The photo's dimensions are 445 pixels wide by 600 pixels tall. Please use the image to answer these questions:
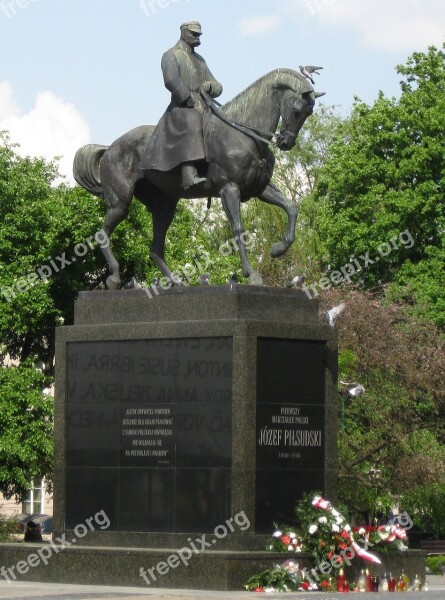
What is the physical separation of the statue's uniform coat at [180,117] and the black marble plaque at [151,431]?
254 centimetres

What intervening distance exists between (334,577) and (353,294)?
23623 mm

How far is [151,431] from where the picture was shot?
2180cm

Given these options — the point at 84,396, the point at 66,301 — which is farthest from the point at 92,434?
the point at 66,301

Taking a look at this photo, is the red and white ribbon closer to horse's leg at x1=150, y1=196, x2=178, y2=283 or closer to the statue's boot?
the statue's boot

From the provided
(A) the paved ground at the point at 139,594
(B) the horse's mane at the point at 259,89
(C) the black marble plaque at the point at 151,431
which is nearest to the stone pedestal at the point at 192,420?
(C) the black marble plaque at the point at 151,431

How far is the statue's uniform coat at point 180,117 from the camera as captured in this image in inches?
880

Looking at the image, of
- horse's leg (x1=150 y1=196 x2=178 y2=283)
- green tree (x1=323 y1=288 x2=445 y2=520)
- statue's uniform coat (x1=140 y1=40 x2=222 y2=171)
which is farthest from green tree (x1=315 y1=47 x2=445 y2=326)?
statue's uniform coat (x1=140 y1=40 x2=222 y2=171)

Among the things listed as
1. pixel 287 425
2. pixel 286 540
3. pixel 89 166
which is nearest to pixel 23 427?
pixel 89 166

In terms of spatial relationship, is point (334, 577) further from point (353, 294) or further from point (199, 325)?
point (353, 294)

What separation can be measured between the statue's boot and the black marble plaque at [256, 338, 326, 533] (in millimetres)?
2475

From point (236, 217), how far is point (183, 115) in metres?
1.58

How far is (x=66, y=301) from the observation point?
48062 mm

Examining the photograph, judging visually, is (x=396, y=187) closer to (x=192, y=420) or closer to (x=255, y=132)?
(x=255, y=132)

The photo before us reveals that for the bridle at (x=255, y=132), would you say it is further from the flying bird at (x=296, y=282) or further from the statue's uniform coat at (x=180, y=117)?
the flying bird at (x=296, y=282)
